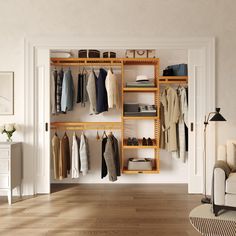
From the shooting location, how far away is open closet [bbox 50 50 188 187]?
386cm

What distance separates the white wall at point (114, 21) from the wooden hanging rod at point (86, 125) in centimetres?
66

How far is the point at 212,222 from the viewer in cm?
247

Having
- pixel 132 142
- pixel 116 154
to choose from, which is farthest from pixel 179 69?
pixel 116 154

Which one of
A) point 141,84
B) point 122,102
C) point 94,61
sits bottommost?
point 122,102

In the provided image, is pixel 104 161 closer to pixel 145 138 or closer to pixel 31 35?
pixel 145 138

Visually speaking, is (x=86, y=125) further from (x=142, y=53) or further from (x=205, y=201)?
(x=205, y=201)

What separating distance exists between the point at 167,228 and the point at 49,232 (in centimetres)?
110

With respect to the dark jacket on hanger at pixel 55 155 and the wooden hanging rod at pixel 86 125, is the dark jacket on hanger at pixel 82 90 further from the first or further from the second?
the dark jacket on hanger at pixel 55 155

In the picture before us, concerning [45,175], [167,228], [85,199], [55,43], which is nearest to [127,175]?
[85,199]

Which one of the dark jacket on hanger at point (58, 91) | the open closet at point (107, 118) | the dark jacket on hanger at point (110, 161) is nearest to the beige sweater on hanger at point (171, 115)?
the open closet at point (107, 118)

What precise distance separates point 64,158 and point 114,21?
212 cm

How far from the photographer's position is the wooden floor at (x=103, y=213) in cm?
235

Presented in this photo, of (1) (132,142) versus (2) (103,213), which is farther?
(1) (132,142)

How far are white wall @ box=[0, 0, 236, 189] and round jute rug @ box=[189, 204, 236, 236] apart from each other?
1.07 metres
